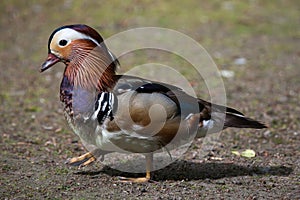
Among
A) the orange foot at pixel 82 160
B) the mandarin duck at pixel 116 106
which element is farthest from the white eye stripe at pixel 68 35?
the orange foot at pixel 82 160

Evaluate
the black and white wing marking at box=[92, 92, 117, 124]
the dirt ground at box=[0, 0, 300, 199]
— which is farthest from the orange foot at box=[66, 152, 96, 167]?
the black and white wing marking at box=[92, 92, 117, 124]

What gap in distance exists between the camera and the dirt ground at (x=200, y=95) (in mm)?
3916

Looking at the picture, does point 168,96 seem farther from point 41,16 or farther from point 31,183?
point 41,16

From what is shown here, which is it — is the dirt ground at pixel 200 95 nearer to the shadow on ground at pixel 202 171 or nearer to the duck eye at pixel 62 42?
the shadow on ground at pixel 202 171

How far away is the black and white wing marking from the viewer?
3.76m

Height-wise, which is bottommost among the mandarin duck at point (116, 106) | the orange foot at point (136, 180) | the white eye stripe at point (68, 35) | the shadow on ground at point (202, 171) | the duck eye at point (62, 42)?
the shadow on ground at point (202, 171)

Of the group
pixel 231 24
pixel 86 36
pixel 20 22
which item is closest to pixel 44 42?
pixel 20 22

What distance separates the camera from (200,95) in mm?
6152

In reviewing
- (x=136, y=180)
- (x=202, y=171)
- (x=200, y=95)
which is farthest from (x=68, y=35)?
(x=200, y=95)

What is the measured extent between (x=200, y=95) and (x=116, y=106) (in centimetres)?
254

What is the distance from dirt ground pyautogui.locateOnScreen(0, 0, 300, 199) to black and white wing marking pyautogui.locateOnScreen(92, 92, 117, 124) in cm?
53

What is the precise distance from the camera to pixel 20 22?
823 centimetres

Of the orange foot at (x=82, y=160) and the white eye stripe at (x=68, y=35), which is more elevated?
the white eye stripe at (x=68, y=35)

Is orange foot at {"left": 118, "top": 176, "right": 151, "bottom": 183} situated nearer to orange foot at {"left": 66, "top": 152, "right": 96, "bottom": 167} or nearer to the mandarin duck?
the mandarin duck
